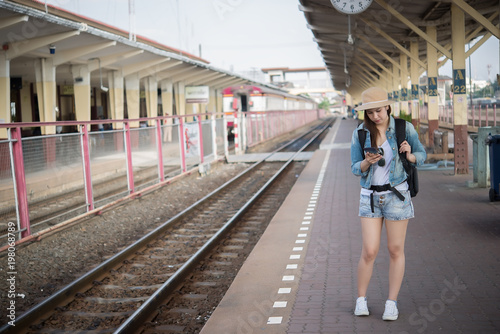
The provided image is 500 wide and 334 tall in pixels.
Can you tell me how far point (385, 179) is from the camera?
14.6ft

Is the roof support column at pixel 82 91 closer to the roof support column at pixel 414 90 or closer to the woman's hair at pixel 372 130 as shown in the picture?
the roof support column at pixel 414 90

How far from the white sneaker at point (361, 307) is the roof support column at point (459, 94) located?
9464 mm

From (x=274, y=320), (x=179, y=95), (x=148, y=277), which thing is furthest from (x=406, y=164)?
(x=179, y=95)

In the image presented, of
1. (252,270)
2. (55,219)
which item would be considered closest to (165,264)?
(252,270)

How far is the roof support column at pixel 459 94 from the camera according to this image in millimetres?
13352

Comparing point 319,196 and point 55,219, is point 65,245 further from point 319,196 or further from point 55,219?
point 319,196

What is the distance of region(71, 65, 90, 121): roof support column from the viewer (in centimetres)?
2141

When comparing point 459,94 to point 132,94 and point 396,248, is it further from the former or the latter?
point 132,94

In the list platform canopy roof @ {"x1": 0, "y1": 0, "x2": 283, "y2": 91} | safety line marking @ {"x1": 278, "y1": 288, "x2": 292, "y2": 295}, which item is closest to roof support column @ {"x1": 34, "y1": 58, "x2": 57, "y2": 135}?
platform canopy roof @ {"x1": 0, "y1": 0, "x2": 283, "y2": 91}

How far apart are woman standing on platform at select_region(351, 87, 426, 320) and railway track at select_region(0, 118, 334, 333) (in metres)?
2.03

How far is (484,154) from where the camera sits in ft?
35.5

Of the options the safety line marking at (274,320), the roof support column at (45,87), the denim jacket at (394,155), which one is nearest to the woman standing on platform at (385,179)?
the denim jacket at (394,155)

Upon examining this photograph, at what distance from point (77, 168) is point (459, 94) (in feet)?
27.1

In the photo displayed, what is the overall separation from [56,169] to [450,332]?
7342 mm
